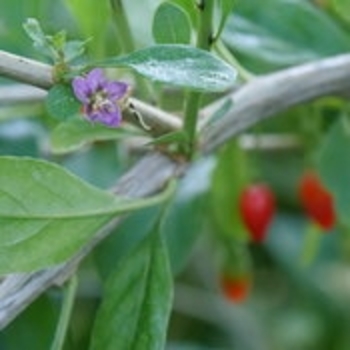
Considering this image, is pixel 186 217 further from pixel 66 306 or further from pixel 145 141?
pixel 66 306

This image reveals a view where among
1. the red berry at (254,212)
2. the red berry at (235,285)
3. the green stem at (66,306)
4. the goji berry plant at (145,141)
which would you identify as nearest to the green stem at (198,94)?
the goji berry plant at (145,141)

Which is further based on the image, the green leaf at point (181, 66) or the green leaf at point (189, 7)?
the green leaf at point (189, 7)

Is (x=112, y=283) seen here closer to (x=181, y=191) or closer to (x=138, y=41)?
(x=181, y=191)

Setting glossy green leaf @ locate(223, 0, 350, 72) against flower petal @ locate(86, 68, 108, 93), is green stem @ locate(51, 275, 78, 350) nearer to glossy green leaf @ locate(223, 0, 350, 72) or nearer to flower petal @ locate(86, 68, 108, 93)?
flower petal @ locate(86, 68, 108, 93)

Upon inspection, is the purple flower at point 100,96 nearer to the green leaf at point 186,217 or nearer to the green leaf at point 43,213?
the green leaf at point 43,213

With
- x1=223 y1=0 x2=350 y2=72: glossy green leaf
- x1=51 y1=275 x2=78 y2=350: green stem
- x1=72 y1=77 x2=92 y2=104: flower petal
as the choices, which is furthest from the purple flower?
x1=223 y1=0 x2=350 y2=72: glossy green leaf

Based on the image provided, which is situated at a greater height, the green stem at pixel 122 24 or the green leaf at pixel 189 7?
the green leaf at pixel 189 7
